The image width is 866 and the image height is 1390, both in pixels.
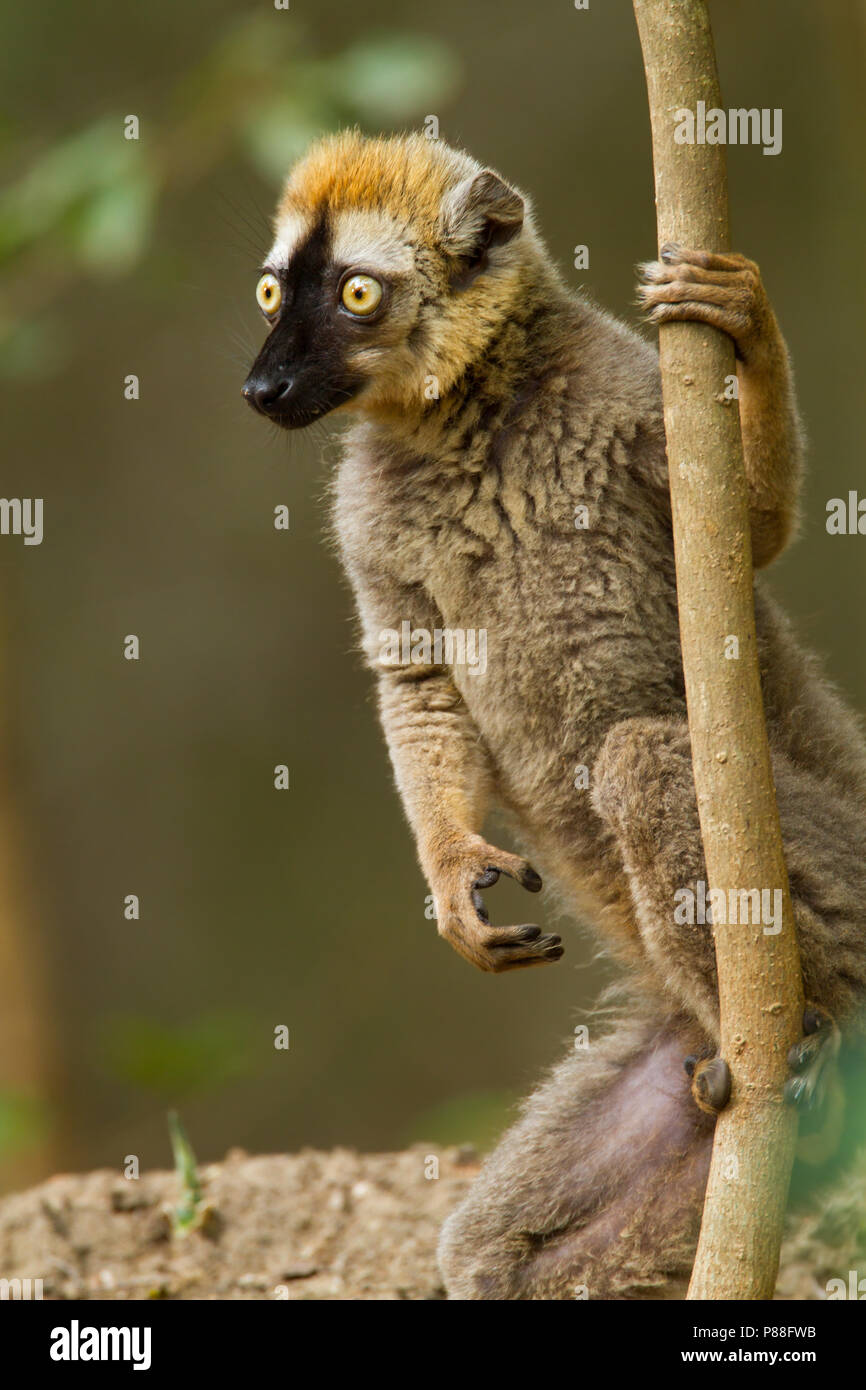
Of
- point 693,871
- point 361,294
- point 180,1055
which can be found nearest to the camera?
A: point 693,871

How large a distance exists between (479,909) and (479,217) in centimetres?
230

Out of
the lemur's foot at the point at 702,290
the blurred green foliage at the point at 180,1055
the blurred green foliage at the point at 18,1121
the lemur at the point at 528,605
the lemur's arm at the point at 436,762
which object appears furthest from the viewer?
the blurred green foliage at the point at 180,1055

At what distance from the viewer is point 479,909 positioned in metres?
4.09

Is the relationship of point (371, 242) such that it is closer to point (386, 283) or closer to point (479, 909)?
point (386, 283)

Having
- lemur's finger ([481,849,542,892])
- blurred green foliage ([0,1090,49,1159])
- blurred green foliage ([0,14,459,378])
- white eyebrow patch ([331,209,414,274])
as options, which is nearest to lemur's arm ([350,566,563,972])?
lemur's finger ([481,849,542,892])

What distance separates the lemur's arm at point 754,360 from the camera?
367 cm

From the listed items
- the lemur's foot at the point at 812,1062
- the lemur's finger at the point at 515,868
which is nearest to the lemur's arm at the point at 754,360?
the lemur's finger at the point at 515,868

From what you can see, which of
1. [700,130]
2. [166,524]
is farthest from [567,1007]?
[700,130]

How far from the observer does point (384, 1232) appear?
5.68 m

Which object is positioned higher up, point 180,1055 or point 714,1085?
point 714,1085

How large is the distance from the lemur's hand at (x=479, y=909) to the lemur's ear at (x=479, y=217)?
1.97 meters

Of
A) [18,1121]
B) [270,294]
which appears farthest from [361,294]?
[18,1121]

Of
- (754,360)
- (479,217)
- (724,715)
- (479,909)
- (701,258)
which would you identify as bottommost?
(479,909)

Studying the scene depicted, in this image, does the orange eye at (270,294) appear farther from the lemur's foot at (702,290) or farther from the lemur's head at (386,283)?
the lemur's foot at (702,290)
